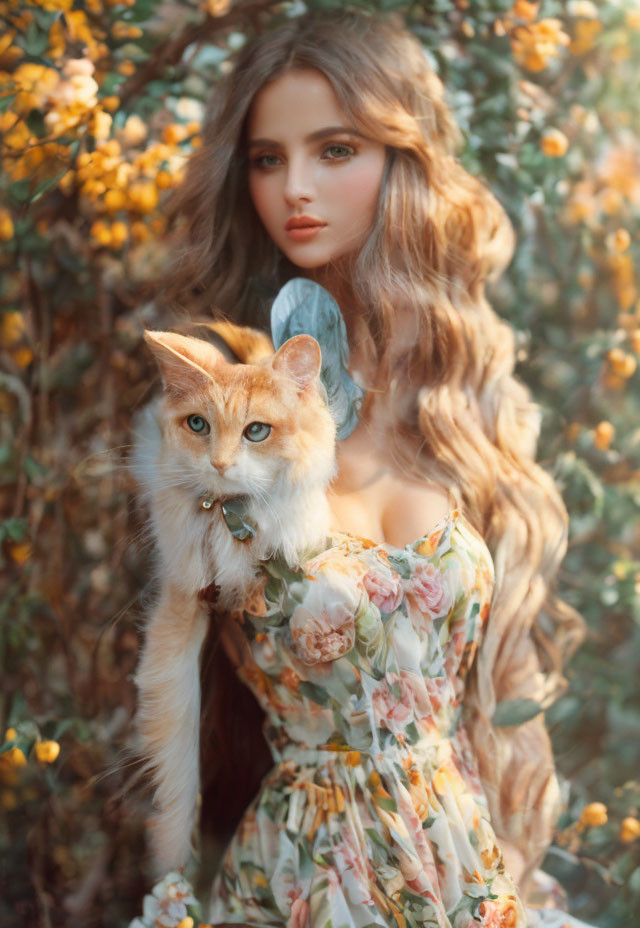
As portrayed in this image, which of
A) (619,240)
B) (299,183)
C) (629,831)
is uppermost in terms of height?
(299,183)

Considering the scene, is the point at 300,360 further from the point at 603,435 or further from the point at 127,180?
the point at 603,435

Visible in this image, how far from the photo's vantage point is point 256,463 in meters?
1.13

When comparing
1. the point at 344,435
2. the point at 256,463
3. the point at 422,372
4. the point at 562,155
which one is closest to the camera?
the point at 256,463

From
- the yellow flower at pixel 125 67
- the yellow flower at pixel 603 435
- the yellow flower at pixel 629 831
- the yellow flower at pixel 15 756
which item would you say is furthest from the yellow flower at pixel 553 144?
the yellow flower at pixel 15 756

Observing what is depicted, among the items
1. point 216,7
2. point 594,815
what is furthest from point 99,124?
point 594,815

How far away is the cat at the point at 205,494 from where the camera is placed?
1.13m

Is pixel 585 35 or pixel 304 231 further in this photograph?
pixel 585 35

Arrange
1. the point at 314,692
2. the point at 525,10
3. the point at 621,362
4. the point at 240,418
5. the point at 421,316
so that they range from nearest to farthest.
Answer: the point at 240,418, the point at 314,692, the point at 421,316, the point at 525,10, the point at 621,362

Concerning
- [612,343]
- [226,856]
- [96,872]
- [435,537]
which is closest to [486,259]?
[612,343]

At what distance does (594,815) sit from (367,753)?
0.64m

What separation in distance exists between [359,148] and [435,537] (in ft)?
1.85

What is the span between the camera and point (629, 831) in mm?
1654

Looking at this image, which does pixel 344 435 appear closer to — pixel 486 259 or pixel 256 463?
pixel 256 463

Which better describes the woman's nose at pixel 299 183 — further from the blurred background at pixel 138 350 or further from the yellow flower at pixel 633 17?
the yellow flower at pixel 633 17
